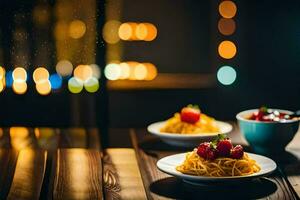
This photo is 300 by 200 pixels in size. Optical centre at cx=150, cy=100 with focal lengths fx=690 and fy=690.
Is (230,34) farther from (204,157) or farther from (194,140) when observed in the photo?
(204,157)

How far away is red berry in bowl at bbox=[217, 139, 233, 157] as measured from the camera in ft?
7.10

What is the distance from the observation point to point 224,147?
216 cm

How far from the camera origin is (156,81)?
239 inches

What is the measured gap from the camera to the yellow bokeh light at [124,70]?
19.9 ft

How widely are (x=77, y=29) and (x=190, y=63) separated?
1154 millimetres

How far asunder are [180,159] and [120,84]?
11.8ft

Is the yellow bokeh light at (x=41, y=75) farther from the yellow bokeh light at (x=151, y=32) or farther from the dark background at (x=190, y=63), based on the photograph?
the yellow bokeh light at (x=151, y=32)

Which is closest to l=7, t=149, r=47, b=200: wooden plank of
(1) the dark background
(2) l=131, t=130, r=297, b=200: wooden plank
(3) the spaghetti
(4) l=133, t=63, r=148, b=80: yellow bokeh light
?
(2) l=131, t=130, r=297, b=200: wooden plank

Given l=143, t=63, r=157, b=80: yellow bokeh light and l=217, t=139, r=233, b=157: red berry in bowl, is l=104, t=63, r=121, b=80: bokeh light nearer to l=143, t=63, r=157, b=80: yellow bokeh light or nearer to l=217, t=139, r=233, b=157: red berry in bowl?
l=143, t=63, r=157, b=80: yellow bokeh light

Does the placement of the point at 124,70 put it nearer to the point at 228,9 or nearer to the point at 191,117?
the point at 228,9

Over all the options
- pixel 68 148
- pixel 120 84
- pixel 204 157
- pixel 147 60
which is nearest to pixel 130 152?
pixel 68 148

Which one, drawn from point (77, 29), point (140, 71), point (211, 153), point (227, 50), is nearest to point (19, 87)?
point (77, 29)

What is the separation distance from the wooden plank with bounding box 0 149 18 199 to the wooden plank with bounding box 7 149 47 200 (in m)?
0.01

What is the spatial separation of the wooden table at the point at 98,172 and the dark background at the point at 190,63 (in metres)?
1.87
